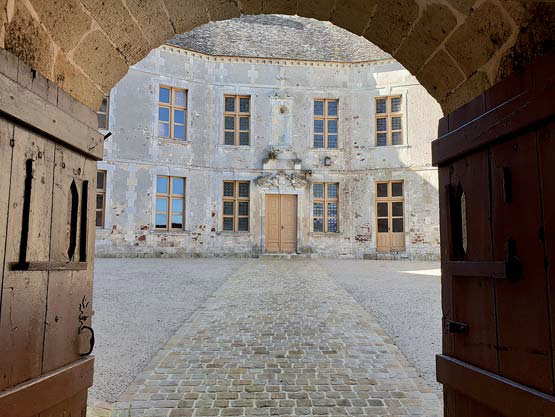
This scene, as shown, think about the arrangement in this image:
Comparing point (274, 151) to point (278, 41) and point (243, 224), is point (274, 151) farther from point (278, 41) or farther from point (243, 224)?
point (278, 41)

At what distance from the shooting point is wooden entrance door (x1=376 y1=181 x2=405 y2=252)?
14.8 m

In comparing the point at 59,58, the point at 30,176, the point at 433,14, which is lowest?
the point at 30,176

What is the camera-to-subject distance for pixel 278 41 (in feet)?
54.1

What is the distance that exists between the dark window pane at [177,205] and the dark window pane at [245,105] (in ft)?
14.5

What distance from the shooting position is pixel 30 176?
1518 mm

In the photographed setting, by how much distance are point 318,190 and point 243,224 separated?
3320 millimetres

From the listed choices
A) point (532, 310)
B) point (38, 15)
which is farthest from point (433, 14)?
point (38, 15)

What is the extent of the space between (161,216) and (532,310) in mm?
14107

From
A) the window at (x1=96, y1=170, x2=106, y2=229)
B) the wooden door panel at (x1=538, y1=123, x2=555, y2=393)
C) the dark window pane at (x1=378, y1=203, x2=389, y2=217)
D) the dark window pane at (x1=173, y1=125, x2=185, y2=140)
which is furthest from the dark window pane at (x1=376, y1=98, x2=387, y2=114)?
the wooden door panel at (x1=538, y1=123, x2=555, y2=393)

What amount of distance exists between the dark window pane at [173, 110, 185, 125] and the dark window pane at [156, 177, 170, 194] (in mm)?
2341

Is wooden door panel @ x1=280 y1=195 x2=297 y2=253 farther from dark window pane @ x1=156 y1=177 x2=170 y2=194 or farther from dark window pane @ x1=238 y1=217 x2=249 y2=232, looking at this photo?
dark window pane @ x1=156 y1=177 x2=170 y2=194

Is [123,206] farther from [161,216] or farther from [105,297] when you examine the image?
[105,297]

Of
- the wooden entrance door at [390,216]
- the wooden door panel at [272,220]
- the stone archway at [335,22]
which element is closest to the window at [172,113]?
the wooden door panel at [272,220]

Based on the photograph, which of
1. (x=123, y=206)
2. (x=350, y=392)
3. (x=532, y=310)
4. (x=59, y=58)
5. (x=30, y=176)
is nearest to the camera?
(x=532, y=310)
